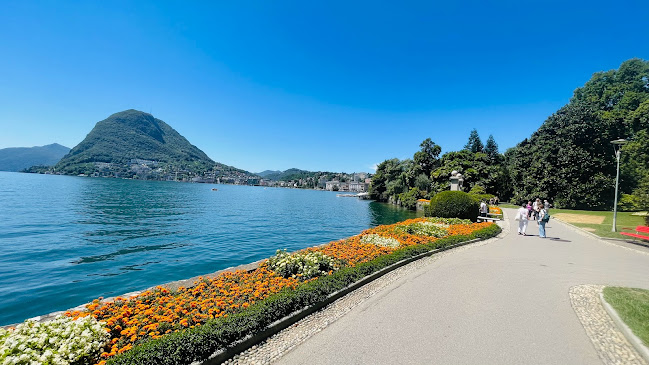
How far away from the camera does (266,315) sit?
14.9 feet

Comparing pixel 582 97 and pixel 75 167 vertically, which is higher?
pixel 582 97

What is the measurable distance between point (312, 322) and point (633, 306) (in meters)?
6.49

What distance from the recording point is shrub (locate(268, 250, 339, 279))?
7156 mm

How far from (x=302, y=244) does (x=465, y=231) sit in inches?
355

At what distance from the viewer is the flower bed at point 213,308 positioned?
3.50m

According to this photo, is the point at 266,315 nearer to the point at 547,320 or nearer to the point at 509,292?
the point at 547,320

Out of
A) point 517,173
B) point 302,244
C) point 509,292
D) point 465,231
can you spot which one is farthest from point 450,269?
point 517,173

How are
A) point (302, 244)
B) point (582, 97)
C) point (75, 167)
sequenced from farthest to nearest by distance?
point (75, 167) < point (582, 97) < point (302, 244)

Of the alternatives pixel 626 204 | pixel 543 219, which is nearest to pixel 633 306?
pixel 543 219

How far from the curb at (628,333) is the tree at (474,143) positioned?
75466 mm

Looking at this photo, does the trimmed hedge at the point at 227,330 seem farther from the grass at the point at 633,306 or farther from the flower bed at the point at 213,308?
the grass at the point at 633,306

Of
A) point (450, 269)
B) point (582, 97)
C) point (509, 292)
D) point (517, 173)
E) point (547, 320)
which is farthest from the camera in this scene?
point (582, 97)

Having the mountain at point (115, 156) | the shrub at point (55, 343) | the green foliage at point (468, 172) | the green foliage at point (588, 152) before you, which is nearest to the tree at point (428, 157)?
the green foliage at point (468, 172)

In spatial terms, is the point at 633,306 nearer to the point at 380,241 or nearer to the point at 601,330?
A: the point at 601,330
